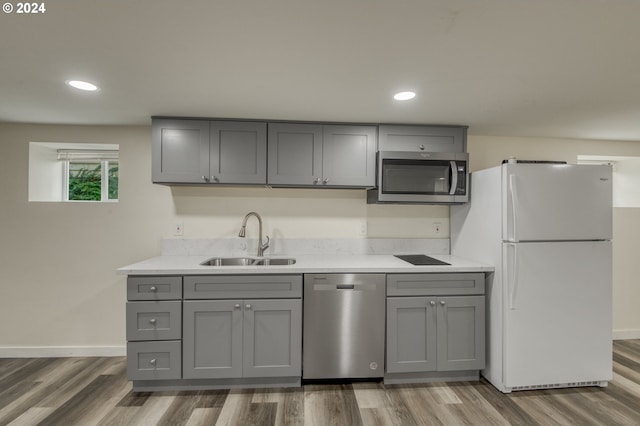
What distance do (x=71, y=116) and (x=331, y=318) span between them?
265 cm

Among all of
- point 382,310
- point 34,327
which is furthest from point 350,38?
point 34,327

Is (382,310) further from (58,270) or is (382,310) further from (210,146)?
(58,270)

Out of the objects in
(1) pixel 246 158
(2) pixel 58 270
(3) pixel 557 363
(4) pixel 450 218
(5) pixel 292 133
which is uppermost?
(5) pixel 292 133

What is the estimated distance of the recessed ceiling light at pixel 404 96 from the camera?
6.54ft

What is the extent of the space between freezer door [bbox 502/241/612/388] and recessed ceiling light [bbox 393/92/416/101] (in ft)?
4.03

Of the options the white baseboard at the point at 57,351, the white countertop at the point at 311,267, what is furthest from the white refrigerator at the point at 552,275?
the white baseboard at the point at 57,351

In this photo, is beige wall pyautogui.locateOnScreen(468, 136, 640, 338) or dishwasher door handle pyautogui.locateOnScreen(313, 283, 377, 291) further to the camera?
beige wall pyautogui.locateOnScreen(468, 136, 640, 338)

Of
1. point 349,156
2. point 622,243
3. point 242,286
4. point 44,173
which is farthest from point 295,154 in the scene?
point 622,243

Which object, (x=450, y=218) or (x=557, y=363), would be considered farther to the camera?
(x=450, y=218)

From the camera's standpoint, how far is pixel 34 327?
9.00ft

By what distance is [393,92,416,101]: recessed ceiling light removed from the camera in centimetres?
199

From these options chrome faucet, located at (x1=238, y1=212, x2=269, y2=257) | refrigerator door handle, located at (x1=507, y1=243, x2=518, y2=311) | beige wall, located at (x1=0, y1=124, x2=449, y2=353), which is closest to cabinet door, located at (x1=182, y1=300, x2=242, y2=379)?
chrome faucet, located at (x1=238, y1=212, x2=269, y2=257)

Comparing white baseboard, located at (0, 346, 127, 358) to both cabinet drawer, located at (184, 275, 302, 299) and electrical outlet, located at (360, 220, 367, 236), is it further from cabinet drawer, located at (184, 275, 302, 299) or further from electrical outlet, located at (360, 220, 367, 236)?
electrical outlet, located at (360, 220, 367, 236)

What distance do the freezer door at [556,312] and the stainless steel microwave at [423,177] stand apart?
2.06 ft
